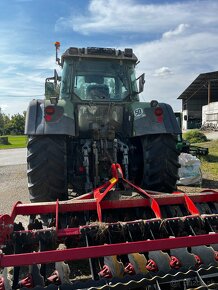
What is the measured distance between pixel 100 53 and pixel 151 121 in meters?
1.35

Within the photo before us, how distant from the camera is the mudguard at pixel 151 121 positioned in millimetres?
4207

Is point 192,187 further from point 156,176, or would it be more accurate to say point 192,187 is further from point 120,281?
point 120,281

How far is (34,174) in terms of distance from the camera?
390 cm

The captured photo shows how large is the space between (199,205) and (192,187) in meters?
3.69

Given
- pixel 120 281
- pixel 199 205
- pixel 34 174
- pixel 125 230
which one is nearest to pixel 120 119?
pixel 34 174

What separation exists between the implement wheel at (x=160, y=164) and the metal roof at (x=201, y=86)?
28360 mm

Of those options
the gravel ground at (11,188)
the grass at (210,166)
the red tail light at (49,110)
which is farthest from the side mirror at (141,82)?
the grass at (210,166)

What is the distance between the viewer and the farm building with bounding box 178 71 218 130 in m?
30.7

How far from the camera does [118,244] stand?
229 cm

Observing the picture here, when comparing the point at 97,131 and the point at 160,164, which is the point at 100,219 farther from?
the point at 97,131

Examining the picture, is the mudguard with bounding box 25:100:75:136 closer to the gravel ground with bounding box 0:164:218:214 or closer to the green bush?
the gravel ground with bounding box 0:164:218:214

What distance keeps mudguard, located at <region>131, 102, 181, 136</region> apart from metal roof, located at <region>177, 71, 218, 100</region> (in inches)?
1108

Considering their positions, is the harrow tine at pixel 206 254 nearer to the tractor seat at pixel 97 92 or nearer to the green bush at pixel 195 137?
the tractor seat at pixel 97 92

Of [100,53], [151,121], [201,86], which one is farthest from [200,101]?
[151,121]
